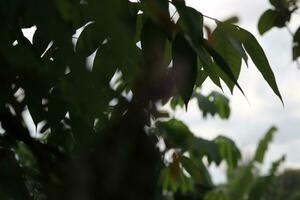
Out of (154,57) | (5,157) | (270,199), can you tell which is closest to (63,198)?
(154,57)

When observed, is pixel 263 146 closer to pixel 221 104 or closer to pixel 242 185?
pixel 242 185

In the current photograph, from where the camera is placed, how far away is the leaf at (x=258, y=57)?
3.27 feet

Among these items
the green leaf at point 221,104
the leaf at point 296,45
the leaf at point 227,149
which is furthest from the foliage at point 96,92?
the green leaf at point 221,104

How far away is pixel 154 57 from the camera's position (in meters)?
0.57

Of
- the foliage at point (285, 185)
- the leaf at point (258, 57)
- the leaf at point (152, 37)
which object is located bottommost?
the foliage at point (285, 185)

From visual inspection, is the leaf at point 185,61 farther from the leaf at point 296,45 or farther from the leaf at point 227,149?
the leaf at point 227,149

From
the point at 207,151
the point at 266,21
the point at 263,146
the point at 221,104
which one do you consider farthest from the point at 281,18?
the point at 263,146

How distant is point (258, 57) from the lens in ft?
3.48

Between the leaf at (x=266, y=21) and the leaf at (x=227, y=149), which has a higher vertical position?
the leaf at (x=266, y=21)

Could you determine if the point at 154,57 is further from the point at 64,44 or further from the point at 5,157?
the point at 5,157

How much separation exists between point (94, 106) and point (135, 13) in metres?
0.48

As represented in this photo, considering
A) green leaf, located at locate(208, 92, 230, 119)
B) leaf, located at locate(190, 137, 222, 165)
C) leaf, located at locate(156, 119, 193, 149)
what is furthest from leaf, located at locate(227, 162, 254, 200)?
leaf, located at locate(156, 119, 193, 149)

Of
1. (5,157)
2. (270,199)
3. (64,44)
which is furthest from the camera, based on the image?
(270,199)

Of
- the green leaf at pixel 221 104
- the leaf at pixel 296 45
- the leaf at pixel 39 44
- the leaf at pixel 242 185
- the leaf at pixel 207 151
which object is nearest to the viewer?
the leaf at pixel 39 44
